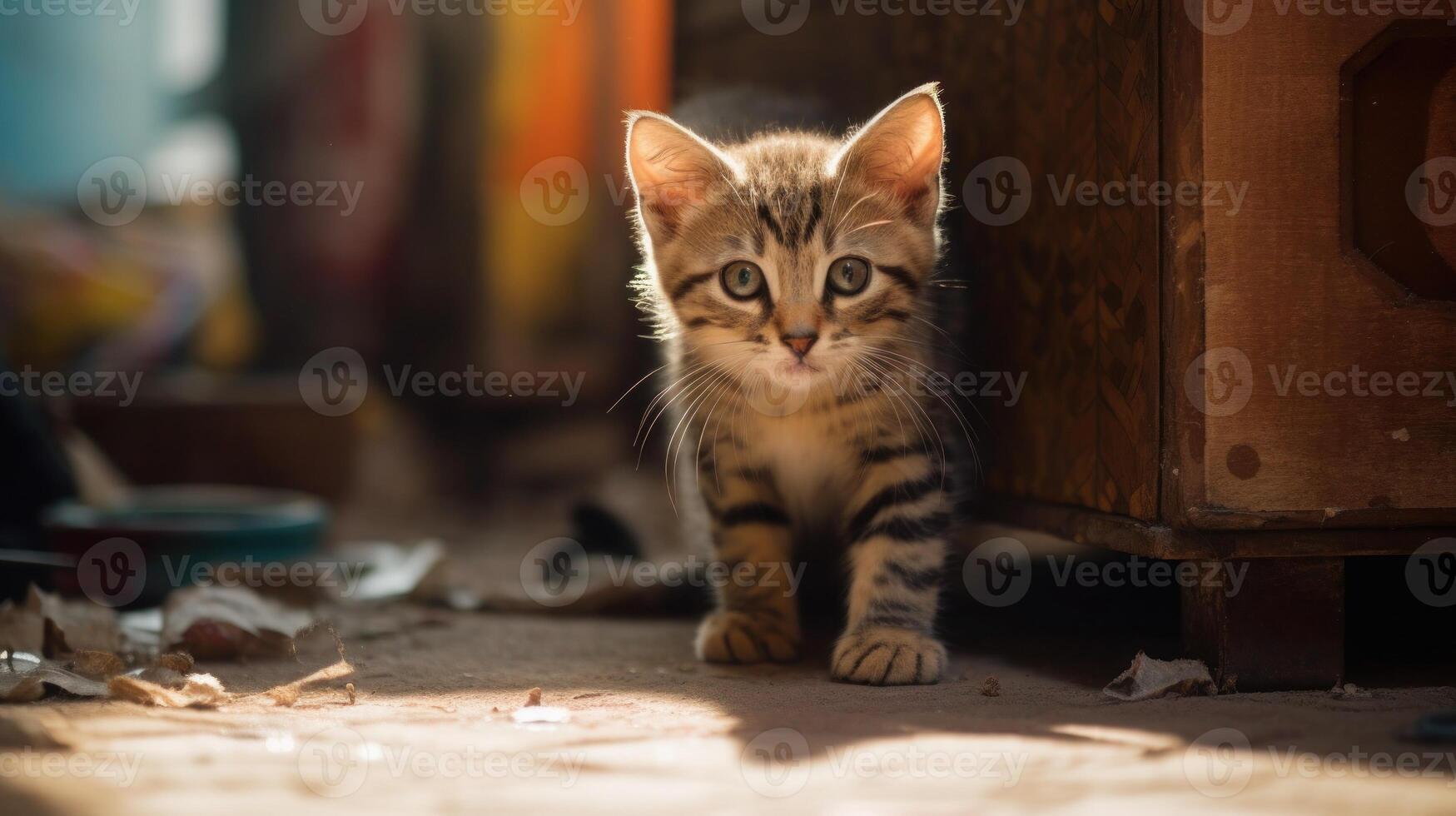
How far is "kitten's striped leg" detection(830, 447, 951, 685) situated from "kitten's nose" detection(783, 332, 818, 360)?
28 centimetres

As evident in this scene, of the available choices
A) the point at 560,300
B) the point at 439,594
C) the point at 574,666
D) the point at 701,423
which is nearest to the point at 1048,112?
the point at 701,423

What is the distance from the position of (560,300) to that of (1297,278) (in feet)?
12.1

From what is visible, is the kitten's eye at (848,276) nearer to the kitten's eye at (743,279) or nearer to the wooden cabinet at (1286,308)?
the kitten's eye at (743,279)

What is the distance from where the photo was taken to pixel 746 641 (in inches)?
Answer: 83.8

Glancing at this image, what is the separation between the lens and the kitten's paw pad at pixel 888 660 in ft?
6.26

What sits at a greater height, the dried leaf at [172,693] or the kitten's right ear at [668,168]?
the kitten's right ear at [668,168]

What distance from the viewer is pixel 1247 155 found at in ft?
5.79

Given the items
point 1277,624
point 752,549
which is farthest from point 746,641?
point 1277,624

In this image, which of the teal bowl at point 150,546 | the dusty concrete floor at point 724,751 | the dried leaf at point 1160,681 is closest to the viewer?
the dusty concrete floor at point 724,751

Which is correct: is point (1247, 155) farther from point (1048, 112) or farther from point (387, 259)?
point (387, 259)

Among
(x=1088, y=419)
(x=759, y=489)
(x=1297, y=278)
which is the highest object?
(x=1297, y=278)

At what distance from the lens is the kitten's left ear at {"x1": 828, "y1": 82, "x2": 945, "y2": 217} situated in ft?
6.71

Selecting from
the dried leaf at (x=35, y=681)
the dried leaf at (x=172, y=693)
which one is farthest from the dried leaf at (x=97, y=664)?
the dried leaf at (x=172, y=693)

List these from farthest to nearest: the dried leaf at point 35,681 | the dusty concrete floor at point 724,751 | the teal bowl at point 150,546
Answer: the teal bowl at point 150,546, the dried leaf at point 35,681, the dusty concrete floor at point 724,751
